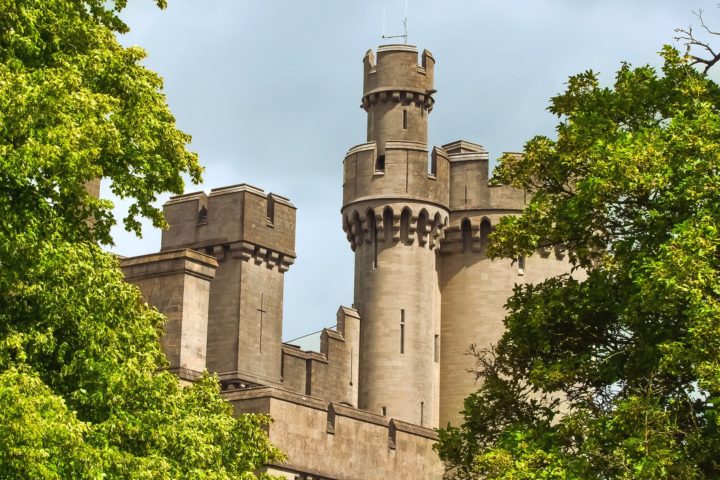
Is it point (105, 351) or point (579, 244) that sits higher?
point (579, 244)

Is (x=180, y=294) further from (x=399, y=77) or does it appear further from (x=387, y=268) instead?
(x=399, y=77)

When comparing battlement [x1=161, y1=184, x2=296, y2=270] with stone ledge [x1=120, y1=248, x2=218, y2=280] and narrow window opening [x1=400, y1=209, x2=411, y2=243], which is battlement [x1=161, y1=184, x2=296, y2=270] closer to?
narrow window opening [x1=400, y1=209, x2=411, y2=243]

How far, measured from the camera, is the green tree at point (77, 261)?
60.2 feet

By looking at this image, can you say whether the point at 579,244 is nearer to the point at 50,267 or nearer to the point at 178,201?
the point at 50,267

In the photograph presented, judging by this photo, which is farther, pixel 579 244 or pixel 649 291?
pixel 579 244

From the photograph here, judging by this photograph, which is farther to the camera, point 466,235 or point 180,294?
point 466,235

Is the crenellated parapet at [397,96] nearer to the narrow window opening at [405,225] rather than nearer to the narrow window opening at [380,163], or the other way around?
the narrow window opening at [380,163]

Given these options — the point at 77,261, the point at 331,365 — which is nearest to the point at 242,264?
the point at 331,365

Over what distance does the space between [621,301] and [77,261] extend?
809 centimetres

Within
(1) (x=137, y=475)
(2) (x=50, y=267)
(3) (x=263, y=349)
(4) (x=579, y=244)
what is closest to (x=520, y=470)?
(4) (x=579, y=244)

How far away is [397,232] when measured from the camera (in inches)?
2100

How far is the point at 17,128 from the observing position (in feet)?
61.8

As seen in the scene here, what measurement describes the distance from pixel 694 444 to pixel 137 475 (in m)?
7.38

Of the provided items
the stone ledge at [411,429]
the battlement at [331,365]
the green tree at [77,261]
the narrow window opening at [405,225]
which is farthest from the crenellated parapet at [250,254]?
the green tree at [77,261]
